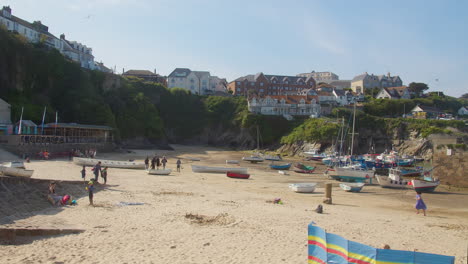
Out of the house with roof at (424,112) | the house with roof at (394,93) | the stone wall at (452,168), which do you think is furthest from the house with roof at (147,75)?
the stone wall at (452,168)

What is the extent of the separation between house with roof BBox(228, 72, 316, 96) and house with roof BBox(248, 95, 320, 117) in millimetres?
21399

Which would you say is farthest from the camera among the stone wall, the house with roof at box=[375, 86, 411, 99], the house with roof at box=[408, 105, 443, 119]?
the house with roof at box=[375, 86, 411, 99]

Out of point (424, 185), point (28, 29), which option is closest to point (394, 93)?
point (424, 185)

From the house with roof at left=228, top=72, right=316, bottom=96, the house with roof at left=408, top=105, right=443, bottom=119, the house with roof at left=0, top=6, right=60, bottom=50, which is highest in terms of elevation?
the house with roof at left=0, top=6, right=60, bottom=50

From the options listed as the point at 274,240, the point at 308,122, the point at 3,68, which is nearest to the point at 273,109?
the point at 308,122

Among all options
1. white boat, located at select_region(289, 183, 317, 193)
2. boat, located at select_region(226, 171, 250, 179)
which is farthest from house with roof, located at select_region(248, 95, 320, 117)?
white boat, located at select_region(289, 183, 317, 193)

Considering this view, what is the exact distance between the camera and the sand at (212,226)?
10.7 meters

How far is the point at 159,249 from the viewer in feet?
36.8

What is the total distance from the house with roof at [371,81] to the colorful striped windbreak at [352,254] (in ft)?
424

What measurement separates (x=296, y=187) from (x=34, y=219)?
18410 millimetres

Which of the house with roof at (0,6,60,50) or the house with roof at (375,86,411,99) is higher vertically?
the house with roof at (0,6,60,50)

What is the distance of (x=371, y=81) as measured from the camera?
13262 centimetres

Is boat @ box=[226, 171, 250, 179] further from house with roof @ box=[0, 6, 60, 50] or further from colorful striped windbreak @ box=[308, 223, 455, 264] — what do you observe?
house with roof @ box=[0, 6, 60, 50]

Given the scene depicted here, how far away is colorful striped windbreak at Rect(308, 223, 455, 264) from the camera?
6.28 meters
